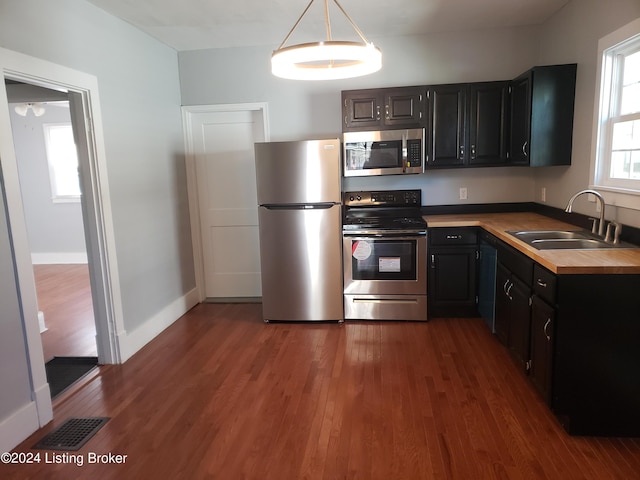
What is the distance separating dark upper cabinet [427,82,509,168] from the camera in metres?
3.77

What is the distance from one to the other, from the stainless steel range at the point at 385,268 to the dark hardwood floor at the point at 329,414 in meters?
0.25

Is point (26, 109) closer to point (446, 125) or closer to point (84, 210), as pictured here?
point (84, 210)

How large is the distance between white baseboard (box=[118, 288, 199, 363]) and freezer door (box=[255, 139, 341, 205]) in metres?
1.43

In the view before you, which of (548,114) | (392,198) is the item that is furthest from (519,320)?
(392,198)

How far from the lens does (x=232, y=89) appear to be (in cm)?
433

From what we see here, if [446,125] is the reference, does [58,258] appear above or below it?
below

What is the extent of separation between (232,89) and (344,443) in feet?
A: 11.4

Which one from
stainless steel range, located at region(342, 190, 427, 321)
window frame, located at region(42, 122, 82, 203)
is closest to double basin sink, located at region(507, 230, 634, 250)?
stainless steel range, located at region(342, 190, 427, 321)

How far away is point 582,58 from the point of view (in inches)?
124

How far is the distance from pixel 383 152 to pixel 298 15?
1.32 meters

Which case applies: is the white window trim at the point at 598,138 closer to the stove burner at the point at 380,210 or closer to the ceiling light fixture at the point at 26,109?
the stove burner at the point at 380,210

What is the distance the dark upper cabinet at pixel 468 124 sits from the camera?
3.77 m

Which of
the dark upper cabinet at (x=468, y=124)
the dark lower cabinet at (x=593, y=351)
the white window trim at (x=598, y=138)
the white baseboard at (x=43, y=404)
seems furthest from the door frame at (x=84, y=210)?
the white window trim at (x=598, y=138)

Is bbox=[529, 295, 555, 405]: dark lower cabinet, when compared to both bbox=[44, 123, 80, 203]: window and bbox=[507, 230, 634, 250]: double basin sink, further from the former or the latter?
bbox=[44, 123, 80, 203]: window
